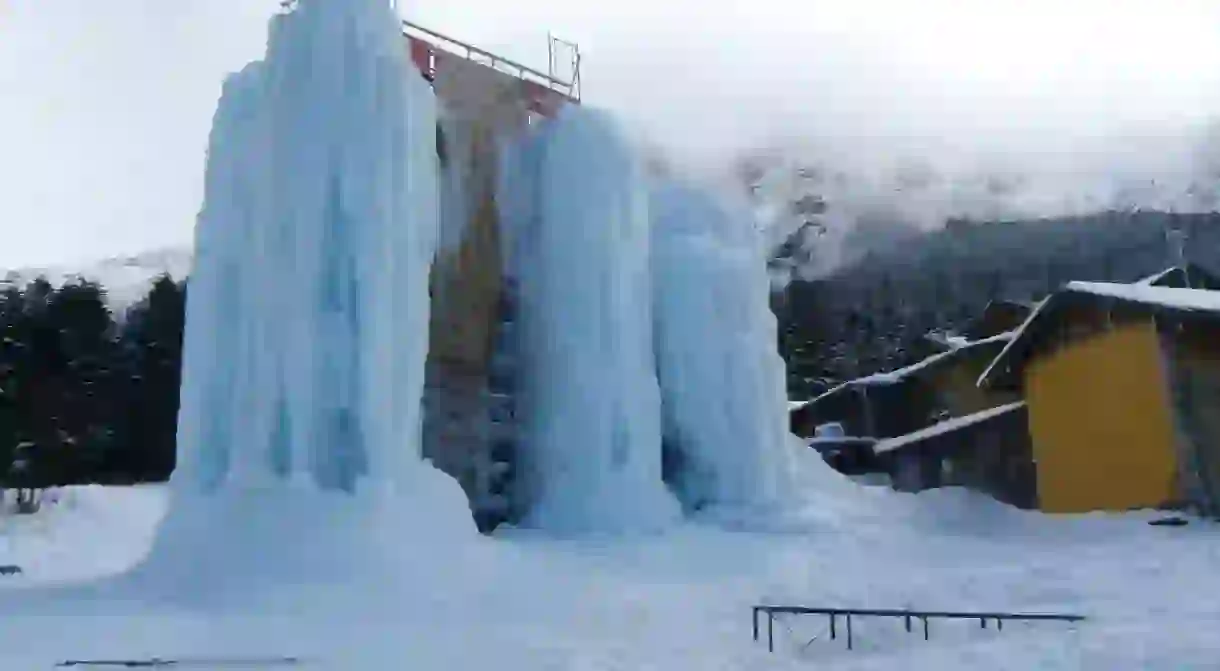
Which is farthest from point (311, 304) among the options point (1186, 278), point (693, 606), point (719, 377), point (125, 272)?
point (125, 272)

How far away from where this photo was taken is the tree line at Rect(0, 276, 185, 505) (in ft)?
89.7

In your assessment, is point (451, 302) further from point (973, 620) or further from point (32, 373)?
point (32, 373)

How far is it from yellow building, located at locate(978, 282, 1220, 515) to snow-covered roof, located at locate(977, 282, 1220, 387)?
2 centimetres

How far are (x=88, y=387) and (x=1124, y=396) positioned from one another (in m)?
24.9

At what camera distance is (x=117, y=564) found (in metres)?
18.6

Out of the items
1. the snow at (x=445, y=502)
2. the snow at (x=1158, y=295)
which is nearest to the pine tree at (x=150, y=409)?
the snow at (x=445, y=502)

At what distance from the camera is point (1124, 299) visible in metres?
18.1

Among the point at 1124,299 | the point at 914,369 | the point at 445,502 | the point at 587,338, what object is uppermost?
the point at 914,369

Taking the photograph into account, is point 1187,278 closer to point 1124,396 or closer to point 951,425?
point 951,425

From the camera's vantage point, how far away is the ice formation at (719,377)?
20281 mm

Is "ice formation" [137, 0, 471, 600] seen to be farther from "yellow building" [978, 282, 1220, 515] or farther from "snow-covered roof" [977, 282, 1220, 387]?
"snow-covered roof" [977, 282, 1220, 387]

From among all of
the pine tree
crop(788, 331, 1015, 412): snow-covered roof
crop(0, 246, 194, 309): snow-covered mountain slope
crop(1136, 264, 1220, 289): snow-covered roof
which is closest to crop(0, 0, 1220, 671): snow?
crop(1136, 264, 1220, 289): snow-covered roof

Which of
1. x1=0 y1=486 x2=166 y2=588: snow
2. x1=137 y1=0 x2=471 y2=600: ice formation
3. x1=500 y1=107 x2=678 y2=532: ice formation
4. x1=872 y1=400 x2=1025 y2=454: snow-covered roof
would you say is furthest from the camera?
x1=872 y1=400 x2=1025 y2=454: snow-covered roof

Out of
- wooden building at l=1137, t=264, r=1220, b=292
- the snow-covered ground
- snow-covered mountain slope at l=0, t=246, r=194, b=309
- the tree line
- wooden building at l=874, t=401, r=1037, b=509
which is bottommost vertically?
the snow-covered ground
